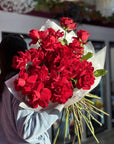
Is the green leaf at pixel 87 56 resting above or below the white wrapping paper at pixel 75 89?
above

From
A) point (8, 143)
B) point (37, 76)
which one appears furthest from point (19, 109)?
point (8, 143)

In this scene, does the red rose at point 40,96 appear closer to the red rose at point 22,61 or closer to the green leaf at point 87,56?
the red rose at point 22,61

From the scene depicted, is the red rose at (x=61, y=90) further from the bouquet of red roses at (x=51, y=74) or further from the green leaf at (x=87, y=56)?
the green leaf at (x=87, y=56)

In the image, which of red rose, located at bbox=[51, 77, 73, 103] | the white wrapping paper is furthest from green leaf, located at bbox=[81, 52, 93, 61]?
red rose, located at bbox=[51, 77, 73, 103]

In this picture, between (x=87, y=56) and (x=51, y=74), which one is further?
(x=87, y=56)

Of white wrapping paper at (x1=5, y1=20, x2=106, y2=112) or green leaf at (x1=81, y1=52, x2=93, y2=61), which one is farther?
green leaf at (x1=81, y1=52, x2=93, y2=61)

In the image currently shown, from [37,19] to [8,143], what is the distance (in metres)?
3.12

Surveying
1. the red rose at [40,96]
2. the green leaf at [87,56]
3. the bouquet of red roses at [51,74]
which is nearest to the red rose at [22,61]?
the bouquet of red roses at [51,74]

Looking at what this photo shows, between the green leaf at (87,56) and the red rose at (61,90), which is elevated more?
the green leaf at (87,56)

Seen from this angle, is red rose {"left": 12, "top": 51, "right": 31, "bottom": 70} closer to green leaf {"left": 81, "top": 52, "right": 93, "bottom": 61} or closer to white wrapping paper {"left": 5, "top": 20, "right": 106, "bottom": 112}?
white wrapping paper {"left": 5, "top": 20, "right": 106, "bottom": 112}

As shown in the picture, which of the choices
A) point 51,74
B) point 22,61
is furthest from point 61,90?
point 22,61

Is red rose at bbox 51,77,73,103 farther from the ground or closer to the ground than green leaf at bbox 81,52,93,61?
closer to the ground

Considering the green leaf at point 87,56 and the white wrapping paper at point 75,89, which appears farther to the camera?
the green leaf at point 87,56

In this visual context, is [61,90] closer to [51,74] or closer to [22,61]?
[51,74]
